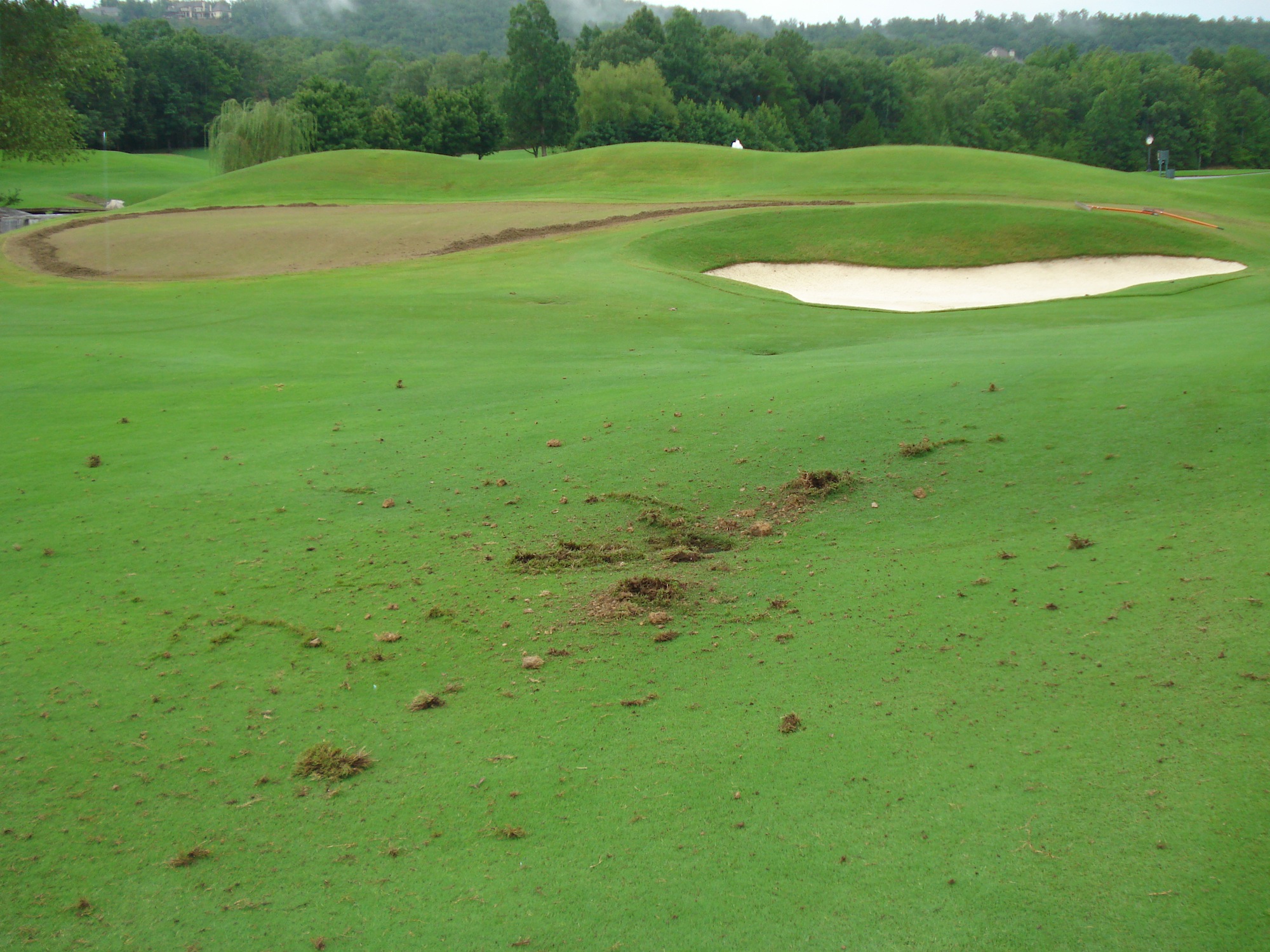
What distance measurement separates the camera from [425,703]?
520 centimetres

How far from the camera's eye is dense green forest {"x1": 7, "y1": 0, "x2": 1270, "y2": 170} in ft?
235

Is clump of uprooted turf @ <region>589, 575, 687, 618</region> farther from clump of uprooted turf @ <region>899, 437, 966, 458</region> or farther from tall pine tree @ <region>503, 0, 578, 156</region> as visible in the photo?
tall pine tree @ <region>503, 0, 578, 156</region>

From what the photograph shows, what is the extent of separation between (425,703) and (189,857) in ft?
4.81

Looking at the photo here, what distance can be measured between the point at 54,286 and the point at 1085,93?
127489 mm

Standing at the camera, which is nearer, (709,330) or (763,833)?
(763,833)

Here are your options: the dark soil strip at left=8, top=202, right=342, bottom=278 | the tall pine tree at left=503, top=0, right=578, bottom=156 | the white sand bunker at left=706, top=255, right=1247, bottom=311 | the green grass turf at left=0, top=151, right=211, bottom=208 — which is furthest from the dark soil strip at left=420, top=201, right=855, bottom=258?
the tall pine tree at left=503, top=0, right=578, bottom=156

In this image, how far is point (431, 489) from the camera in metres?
8.63

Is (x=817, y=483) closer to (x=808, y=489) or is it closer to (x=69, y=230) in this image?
(x=808, y=489)

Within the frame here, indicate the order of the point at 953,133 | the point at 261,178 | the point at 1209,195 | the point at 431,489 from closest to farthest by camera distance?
the point at 431,489 < the point at 1209,195 < the point at 261,178 < the point at 953,133

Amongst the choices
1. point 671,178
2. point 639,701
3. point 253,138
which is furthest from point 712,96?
point 639,701

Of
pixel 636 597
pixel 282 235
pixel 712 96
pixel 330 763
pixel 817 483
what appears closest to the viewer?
pixel 330 763

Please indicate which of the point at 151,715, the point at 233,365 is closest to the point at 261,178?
the point at 233,365

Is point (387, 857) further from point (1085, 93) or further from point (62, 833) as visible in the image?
point (1085, 93)

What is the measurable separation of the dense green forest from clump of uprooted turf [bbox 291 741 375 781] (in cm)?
5866
